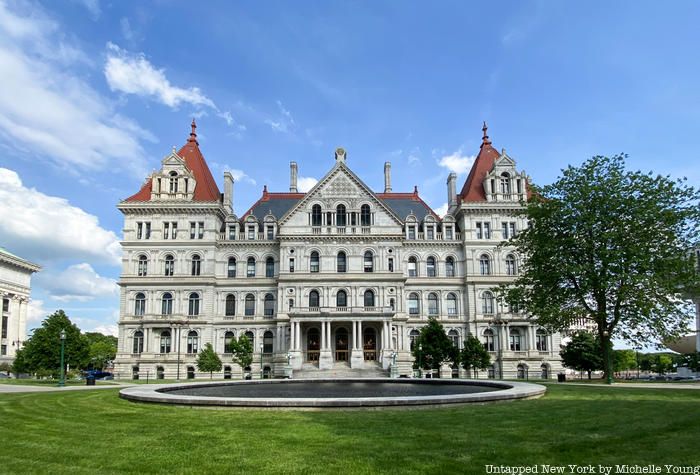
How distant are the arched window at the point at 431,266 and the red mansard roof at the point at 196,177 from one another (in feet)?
79.7

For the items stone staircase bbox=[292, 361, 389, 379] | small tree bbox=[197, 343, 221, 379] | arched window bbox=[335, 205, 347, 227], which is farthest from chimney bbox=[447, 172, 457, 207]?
small tree bbox=[197, 343, 221, 379]

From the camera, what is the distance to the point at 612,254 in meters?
31.5

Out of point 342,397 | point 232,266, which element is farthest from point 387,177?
point 342,397

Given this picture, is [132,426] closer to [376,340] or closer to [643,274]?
[643,274]

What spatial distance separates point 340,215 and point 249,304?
13699mm

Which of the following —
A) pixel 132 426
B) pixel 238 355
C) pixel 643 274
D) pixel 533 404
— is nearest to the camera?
pixel 132 426

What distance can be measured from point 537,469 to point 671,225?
2748 cm

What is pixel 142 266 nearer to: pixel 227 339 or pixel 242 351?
pixel 227 339

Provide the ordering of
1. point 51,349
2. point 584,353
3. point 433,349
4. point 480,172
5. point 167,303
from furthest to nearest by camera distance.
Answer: point 480,172
point 167,303
point 584,353
point 433,349
point 51,349

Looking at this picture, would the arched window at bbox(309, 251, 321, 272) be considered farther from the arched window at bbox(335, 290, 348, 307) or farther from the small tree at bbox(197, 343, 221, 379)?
the small tree at bbox(197, 343, 221, 379)

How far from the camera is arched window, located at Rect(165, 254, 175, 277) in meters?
57.9

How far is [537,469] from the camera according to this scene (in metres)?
9.59

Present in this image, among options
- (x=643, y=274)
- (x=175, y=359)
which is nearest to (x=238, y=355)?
(x=175, y=359)

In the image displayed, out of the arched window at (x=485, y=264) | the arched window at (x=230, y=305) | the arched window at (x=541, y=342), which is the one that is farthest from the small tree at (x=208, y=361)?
the arched window at (x=541, y=342)
